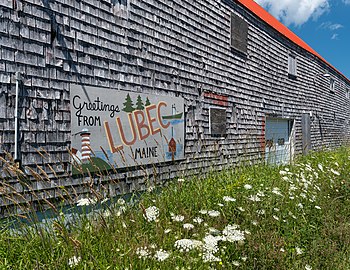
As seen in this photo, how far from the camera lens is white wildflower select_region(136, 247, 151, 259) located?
260 cm

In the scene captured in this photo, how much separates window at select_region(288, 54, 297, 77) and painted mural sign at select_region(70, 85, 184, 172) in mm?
8659

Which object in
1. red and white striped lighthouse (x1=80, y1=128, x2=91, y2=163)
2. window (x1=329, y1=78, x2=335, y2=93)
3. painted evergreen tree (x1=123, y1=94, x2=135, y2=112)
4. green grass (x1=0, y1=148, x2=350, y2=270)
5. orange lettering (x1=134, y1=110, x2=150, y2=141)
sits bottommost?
green grass (x1=0, y1=148, x2=350, y2=270)

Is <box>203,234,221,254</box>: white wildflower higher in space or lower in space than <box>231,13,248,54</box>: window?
lower

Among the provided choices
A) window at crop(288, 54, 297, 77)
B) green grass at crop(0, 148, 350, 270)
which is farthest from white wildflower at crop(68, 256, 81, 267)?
window at crop(288, 54, 297, 77)

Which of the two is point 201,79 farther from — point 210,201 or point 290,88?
point 290,88

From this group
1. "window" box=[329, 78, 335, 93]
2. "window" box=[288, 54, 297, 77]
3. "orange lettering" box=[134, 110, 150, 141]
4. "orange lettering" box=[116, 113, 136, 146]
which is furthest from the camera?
"window" box=[329, 78, 335, 93]

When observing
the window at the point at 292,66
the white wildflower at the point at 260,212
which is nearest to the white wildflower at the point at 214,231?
the white wildflower at the point at 260,212

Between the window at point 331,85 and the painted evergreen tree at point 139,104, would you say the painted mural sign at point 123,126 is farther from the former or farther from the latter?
the window at point 331,85

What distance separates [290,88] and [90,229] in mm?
13083

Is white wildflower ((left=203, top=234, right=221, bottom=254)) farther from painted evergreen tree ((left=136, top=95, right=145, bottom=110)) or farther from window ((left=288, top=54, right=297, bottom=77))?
window ((left=288, top=54, right=297, bottom=77))

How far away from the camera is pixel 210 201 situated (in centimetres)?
452

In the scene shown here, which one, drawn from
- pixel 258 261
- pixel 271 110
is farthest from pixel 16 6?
pixel 271 110

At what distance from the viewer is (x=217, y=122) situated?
8.93m

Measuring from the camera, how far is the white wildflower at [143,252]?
2.60 metres
